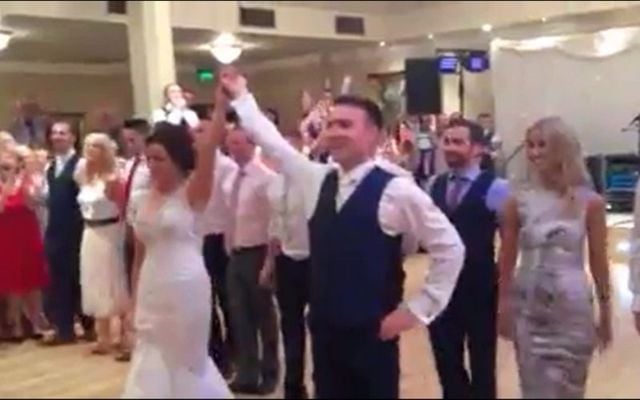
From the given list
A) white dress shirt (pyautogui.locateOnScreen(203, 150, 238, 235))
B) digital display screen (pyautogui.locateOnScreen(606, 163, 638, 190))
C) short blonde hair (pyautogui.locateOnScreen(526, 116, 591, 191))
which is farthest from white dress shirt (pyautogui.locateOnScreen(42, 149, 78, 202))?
short blonde hair (pyautogui.locateOnScreen(526, 116, 591, 191))

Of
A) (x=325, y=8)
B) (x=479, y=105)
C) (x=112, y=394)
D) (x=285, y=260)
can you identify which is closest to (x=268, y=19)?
(x=325, y=8)

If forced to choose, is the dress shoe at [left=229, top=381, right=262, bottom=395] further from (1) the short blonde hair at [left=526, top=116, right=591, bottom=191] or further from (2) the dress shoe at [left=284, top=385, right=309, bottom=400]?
(1) the short blonde hair at [left=526, top=116, right=591, bottom=191]

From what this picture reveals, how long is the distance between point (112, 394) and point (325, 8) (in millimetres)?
9967

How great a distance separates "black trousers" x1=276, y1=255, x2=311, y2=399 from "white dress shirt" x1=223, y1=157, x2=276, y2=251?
0.23 m

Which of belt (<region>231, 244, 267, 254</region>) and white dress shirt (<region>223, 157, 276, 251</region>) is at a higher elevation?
white dress shirt (<region>223, 157, 276, 251</region>)

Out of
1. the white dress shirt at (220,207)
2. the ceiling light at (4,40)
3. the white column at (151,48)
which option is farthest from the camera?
the white column at (151,48)

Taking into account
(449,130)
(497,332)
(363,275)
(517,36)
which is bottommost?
(497,332)

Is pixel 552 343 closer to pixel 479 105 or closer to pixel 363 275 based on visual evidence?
pixel 363 275

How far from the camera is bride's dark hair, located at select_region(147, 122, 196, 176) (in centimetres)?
316

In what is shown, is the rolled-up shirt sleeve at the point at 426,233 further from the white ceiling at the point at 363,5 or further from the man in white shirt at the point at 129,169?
the white ceiling at the point at 363,5

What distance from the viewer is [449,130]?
402cm

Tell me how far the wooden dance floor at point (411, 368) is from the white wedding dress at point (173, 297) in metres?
0.15

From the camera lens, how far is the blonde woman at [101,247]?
602cm

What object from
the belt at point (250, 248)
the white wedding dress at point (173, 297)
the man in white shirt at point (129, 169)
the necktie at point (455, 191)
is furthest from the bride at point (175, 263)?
the man in white shirt at point (129, 169)
